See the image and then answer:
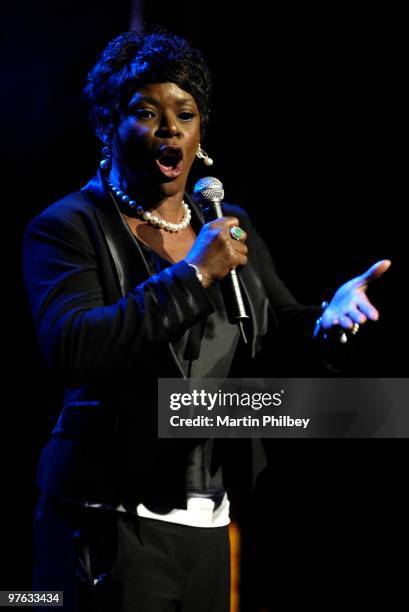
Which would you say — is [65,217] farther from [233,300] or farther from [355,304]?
[355,304]

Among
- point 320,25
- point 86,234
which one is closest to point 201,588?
point 86,234

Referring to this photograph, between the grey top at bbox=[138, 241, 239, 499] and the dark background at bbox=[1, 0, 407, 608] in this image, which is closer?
the grey top at bbox=[138, 241, 239, 499]

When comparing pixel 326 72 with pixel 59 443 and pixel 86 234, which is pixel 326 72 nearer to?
pixel 86 234

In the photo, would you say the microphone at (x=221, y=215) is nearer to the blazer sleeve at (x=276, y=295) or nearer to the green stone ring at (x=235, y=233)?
the green stone ring at (x=235, y=233)

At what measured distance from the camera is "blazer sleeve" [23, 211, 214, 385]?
1119mm

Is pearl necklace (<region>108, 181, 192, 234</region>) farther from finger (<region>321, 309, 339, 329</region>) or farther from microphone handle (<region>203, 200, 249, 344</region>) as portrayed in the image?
finger (<region>321, 309, 339, 329</region>)

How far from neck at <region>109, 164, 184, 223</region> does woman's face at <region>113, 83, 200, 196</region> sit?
→ 0.01 metres

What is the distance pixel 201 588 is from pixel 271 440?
36.2 inches

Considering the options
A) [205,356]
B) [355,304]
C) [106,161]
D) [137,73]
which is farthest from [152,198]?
[355,304]

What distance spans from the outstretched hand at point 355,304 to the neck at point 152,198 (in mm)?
422

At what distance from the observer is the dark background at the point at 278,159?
81.4 inches

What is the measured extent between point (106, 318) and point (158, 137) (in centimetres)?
44

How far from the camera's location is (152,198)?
4.70ft

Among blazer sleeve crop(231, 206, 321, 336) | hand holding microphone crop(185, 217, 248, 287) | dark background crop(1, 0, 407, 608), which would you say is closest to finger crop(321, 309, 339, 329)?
blazer sleeve crop(231, 206, 321, 336)
